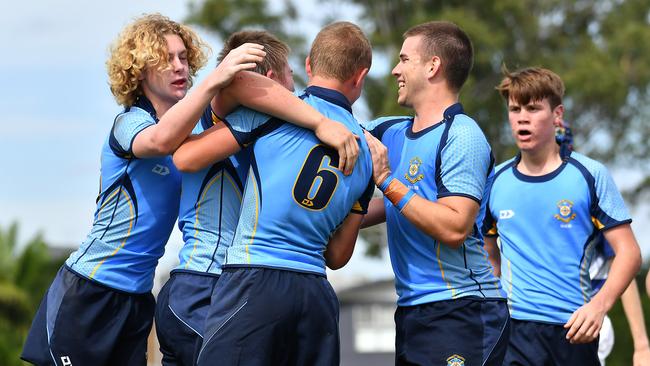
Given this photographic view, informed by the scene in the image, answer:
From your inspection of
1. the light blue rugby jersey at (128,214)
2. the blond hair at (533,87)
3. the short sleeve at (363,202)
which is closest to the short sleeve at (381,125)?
the short sleeve at (363,202)

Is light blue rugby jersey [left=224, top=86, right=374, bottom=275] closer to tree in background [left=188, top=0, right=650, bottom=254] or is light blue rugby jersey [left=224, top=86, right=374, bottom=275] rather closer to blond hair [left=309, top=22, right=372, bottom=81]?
blond hair [left=309, top=22, right=372, bottom=81]

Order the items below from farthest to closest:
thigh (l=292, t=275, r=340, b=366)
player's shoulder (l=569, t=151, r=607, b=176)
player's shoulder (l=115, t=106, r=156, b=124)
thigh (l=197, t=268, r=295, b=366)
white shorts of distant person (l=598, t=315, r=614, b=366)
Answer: white shorts of distant person (l=598, t=315, r=614, b=366)
player's shoulder (l=569, t=151, r=607, b=176)
player's shoulder (l=115, t=106, r=156, b=124)
thigh (l=292, t=275, r=340, b=366)
thigh (l=197, t=268, r=295, b=366)

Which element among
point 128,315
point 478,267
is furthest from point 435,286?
point 128,315

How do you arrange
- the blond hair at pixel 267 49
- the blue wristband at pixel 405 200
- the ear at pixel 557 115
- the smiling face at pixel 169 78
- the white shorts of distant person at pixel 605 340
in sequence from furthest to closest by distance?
the white shorts of distant person at pixel 605 340 → the ear at pixel 557 115 → the smiling face at pixel 169 78 → the blond hair at pixel 267 49 → the blue wristband at pixel 405 200

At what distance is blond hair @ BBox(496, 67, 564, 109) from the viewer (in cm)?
689

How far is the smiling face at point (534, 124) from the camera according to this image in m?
6.91

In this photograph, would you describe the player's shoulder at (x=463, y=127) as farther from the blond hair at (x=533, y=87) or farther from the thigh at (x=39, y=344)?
the thigh at (x=39, y=344)

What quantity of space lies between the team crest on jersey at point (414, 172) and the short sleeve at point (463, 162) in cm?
13

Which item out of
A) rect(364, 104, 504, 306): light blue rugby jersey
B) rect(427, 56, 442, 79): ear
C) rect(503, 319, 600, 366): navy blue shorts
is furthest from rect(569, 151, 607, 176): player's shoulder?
rect(427, 56, 442, 79): ear

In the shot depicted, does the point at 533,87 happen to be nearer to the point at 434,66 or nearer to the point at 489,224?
the point at 489,224

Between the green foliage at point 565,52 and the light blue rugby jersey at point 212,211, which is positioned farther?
the green foliage at point 565,52

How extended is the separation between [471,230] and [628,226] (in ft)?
6.27

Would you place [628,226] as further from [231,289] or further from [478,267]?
[231,289]

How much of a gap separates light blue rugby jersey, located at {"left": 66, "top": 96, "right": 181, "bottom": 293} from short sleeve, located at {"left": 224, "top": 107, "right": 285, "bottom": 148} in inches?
27.7
